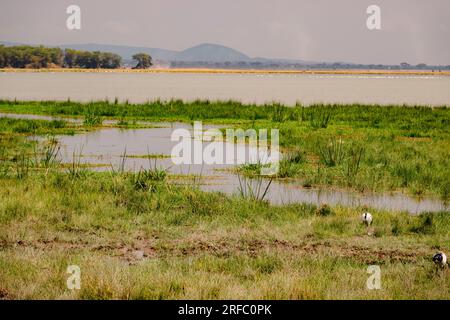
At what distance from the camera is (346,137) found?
2542cm

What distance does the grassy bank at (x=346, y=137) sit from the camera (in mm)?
16047

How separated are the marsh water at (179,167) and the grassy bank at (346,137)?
80cm

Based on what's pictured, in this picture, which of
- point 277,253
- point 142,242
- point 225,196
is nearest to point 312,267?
point 277,253

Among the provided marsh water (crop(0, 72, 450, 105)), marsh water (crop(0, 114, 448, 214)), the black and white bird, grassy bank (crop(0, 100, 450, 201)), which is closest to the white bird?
marsh water (crop(0, 114, 448, 214))

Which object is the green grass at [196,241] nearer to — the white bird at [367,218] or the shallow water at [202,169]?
the white bird at [367,218]

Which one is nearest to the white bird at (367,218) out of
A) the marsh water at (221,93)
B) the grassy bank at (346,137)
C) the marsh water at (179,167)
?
the marsh water at (179,167)

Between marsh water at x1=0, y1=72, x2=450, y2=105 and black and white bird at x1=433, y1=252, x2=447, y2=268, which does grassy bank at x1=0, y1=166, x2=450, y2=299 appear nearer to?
black and white bird at x1=433, y1=252, x2=447, y2=268

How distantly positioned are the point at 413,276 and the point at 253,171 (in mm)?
9446

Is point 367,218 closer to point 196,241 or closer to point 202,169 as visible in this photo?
point 196,241

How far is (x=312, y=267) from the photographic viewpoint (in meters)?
8.36

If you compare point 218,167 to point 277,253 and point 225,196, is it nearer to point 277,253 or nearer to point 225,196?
point 225,196

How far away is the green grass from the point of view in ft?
23.8

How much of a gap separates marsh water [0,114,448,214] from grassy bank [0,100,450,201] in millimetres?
797

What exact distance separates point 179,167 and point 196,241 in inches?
325
